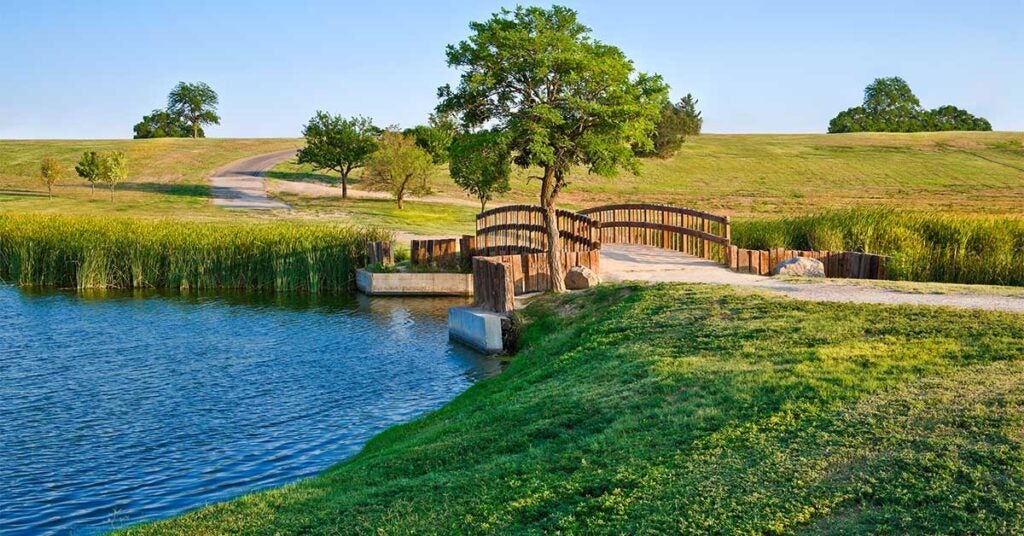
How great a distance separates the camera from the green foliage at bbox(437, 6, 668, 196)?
76.2 feet

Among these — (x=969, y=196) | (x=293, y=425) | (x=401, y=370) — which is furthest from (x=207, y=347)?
(x=969, y=196)

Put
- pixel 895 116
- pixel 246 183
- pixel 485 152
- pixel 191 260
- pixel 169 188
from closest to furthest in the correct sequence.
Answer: pixel 485 152 < pixel 191 260 < pixel 169 188 < pixel 246 183 < pixel 895 116

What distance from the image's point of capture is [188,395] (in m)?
18.6

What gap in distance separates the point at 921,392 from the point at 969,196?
58800 mm

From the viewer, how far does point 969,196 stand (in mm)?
63125

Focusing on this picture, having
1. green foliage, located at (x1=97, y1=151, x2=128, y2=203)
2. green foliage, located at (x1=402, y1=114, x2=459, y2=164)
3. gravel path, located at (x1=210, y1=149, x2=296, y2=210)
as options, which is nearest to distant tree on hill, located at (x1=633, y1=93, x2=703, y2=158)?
green foliage, located at (x1=402, y1=114, x2=459, y2=164)

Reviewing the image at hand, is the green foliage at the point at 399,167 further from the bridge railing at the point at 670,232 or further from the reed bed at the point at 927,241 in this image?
the reed bed at the point at 927,241

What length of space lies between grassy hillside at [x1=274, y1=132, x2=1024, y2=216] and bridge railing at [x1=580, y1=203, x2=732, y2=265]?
20.0 metres

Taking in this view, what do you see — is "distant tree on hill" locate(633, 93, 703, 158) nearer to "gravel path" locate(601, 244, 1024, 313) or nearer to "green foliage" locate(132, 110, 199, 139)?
"gravel path" locate(601, 244, 1024, 313)

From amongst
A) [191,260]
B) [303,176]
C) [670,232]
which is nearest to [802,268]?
[670,232]

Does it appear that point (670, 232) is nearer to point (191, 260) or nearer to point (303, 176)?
point (191, 260)

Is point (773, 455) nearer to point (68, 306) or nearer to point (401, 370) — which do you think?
point (401, 370)

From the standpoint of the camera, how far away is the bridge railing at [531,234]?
30.2 metres

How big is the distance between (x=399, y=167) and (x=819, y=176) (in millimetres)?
35764
